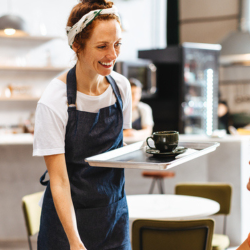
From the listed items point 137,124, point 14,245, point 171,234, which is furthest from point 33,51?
point 171,234

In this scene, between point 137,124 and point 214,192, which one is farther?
point 137,124

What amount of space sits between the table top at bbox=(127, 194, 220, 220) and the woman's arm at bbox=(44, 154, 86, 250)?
979mm

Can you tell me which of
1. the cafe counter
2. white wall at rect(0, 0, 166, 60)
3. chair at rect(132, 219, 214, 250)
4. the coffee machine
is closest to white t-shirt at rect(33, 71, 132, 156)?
chair at rect(132, 219, 214, 250)

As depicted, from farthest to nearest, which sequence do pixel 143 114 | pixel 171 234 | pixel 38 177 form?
pixel 143 114
pixel 38 177
pixel 171 234

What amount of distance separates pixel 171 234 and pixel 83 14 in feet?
3.90

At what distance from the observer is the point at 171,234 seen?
6.25ft

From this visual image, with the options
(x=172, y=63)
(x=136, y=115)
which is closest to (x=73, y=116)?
(x=136, y=115)

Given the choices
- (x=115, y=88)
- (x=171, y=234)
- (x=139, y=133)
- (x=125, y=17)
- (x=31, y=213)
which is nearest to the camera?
(x=115, y=88)

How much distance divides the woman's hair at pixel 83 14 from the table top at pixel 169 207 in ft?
4.00

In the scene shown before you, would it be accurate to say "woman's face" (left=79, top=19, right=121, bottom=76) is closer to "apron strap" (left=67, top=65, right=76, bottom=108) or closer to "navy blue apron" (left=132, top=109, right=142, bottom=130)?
"apron strap" (left=67, top=65, right=76, bottom=108)

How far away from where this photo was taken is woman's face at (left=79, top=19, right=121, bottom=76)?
114 cm

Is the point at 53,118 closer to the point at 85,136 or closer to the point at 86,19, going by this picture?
the point at 85,136

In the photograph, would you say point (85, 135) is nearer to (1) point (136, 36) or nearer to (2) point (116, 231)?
(2) point (116, 231)

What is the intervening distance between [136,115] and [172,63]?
171 centimetres
